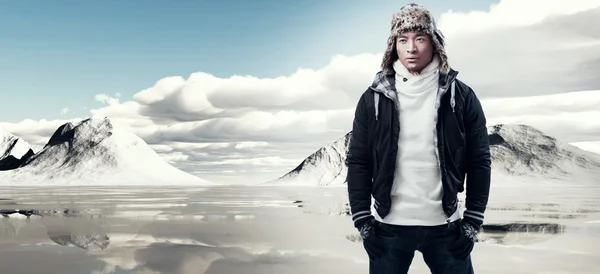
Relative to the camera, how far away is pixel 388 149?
341cm

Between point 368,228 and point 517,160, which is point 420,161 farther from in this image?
point 517,160

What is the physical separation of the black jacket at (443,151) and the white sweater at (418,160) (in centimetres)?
5

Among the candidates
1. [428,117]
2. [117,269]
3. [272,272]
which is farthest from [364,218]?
[117,269]

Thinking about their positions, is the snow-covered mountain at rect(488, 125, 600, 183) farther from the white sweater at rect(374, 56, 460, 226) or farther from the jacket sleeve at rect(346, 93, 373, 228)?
the jacket sleeve at rect(346, 93, 373, 228)

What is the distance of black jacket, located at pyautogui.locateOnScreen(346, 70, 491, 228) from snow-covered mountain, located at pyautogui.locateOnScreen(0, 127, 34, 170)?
145 m

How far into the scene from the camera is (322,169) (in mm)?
121062

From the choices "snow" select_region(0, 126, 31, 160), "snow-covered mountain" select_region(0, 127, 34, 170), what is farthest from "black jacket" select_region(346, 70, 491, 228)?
"snow" select_region(0, 126, 31, 160)

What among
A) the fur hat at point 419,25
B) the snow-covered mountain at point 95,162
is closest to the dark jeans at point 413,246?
the fur hat at point 419,25

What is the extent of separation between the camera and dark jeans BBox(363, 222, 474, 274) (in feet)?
11.1

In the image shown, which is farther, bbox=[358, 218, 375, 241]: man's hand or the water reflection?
the water reflection

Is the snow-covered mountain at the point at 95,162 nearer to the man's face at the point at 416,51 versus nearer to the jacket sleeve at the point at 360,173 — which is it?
the jacket sleeve at the point at 360,173

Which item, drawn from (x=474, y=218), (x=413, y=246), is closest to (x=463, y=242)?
(x=474, y=218)

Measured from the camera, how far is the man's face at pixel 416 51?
11.4 feet

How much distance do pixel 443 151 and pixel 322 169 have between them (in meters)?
118
